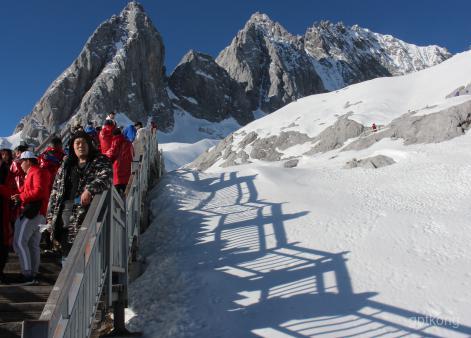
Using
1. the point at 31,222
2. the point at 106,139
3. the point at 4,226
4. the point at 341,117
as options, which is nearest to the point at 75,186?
the point at 31,222

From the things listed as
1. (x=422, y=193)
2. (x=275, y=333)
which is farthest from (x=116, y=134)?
(x=422, y=193)

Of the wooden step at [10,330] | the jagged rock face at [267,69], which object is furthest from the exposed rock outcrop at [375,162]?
the jagged rock face at [267,69]

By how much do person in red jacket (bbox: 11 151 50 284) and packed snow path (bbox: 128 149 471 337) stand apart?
1.59m

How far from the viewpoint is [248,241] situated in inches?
336

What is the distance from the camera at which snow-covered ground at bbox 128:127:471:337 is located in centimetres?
597

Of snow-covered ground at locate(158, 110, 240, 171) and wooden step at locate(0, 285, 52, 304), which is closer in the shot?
wooden step at locate(0, 285, 52, 304)

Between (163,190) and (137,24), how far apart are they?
127303mm

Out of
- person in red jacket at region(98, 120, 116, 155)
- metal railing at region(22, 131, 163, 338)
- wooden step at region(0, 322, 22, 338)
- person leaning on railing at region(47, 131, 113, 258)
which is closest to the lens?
metal railing at region(22, 131, 163, 338)

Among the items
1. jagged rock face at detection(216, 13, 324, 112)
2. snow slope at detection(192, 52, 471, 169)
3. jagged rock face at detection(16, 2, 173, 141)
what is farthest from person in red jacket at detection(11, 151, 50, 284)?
jagged rock face at detection(216, 13, 324, 112)

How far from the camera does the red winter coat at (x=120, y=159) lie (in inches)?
333

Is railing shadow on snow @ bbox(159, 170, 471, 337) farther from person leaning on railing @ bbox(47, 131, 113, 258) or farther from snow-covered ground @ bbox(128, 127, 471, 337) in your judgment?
person leaning on railing @ bbox(47, 131, 113, 258)

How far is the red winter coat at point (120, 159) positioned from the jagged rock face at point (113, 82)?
101 metres

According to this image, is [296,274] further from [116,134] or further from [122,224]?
[116,134]

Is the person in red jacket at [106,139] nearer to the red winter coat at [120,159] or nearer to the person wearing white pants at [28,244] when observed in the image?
the red winter coat at [120,159]
